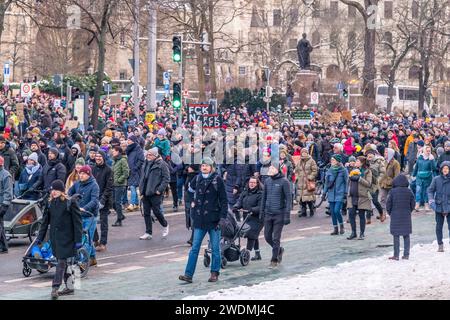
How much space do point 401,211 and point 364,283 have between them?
3.59 metres

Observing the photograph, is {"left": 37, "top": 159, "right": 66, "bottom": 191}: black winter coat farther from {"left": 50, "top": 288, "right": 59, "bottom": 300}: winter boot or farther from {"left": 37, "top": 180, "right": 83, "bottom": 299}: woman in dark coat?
{"left": 50, "top": 288, "right": 59, "bottom": 300}: winter boot

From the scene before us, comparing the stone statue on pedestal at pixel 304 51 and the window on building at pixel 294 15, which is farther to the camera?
the window on building at pixel 294 15

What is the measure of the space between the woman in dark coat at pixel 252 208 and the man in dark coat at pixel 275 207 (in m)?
0.45

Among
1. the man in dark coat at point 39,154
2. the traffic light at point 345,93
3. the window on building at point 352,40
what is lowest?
the man in dark coat at point 39,154

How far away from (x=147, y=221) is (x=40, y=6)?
14.7 metres

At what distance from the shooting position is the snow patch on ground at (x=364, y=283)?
592 inches

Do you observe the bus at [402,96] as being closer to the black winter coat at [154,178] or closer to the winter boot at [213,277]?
the black winter coat at [154,178]

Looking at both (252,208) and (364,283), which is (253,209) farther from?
(364,283)

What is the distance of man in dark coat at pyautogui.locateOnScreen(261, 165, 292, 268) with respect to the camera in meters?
18.2

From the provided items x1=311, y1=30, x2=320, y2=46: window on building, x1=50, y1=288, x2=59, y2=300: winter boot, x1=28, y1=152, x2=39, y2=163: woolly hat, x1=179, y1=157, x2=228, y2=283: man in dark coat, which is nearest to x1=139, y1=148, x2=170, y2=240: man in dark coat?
x1=28, y1=152, x2=39, y2=163: woolly hat

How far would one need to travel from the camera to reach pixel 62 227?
15594mm

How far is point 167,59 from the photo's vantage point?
96500mm

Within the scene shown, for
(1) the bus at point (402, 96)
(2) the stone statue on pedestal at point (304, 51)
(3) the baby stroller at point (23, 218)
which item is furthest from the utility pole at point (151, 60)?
(1) the bus at point (402, 96)

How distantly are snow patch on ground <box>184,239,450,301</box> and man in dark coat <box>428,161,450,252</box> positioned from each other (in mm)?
1448
